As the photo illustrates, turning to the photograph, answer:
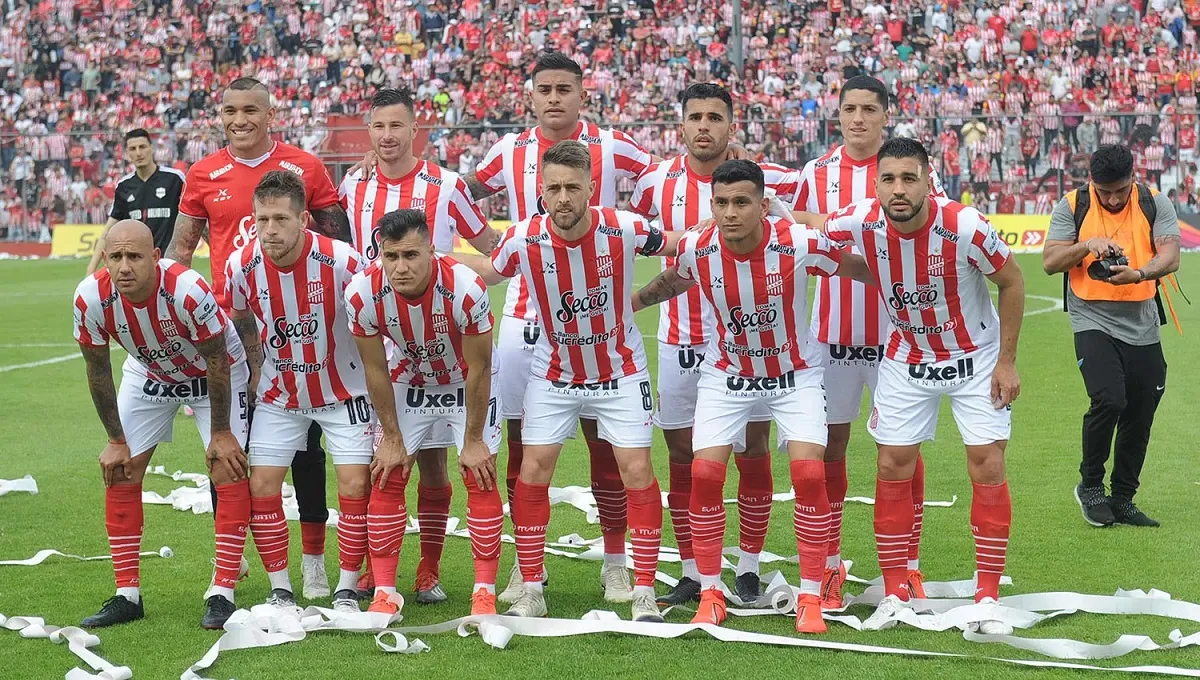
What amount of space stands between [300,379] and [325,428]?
284mm

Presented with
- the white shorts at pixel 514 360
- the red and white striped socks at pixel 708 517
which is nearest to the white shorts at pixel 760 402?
the red and white striped socks at pixel 708 517

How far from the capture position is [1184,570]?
717 centimetres

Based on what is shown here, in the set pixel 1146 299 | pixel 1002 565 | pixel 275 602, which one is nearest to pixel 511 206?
pixel 275 602

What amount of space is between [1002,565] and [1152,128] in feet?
80.7

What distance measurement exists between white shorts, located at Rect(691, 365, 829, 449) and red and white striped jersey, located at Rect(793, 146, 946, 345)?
0.56 m

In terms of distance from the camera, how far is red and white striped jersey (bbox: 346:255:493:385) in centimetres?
645

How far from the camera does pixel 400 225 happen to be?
6301 millimetres

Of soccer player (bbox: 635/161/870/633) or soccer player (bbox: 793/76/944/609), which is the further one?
soccer player (bbox: 793/76/944/609)

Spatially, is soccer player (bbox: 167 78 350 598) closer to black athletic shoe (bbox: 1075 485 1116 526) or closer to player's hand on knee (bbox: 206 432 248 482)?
player's hand on knee (bbox: 206 432 248 482)

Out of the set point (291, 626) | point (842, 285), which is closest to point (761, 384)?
point (842, 285)

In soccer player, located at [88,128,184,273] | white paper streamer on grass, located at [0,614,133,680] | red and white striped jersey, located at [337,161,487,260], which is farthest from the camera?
soccer player, located at [88,128,184,273]

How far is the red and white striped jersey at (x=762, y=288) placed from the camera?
654cm

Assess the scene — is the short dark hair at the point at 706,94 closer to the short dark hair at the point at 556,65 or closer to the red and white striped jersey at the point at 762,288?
the short dark hair at the point at 556,65

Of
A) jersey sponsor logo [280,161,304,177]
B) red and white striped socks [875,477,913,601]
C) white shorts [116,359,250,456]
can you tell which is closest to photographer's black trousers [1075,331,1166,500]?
red and white striped socks [875,477,913,601]
